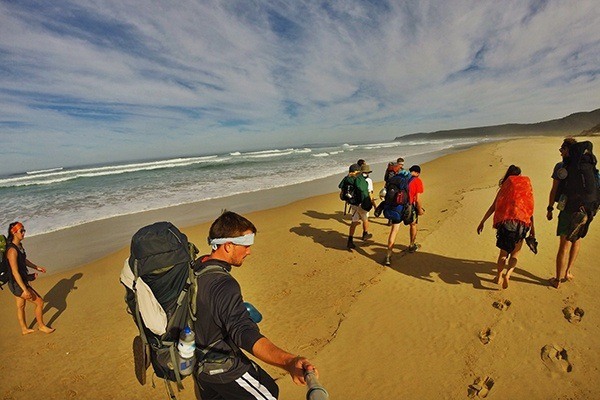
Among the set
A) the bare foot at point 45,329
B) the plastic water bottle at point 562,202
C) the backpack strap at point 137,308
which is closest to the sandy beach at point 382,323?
the bare foot at point 45,329

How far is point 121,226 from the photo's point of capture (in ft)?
38.5

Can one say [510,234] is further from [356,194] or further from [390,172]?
[390,172]

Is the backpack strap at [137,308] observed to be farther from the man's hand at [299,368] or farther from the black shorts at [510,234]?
the black shorts at [510,234]

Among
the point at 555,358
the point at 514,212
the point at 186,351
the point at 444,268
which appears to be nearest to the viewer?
the point at 186,351

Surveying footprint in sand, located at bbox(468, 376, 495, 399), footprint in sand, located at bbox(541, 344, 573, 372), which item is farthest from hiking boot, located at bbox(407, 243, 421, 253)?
footprint in sand, located at bbox(468, 376, 495, 399)

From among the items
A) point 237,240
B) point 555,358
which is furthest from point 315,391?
point 555,358

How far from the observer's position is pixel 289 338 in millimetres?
4457

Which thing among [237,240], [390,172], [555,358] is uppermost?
[237,240]

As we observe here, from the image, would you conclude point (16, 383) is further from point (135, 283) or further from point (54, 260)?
point (54, 260)

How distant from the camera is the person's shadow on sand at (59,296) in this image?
581 centimetres

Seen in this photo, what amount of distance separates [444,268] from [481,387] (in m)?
2.89

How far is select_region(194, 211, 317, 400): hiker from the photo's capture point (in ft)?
5.66

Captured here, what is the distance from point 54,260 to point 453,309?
11.0 meters

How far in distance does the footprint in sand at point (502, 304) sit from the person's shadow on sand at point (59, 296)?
8.23 m
